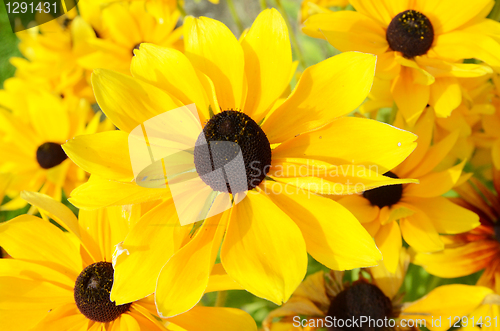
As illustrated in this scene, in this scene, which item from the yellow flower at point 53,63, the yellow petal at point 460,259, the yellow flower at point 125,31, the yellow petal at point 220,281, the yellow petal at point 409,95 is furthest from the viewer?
the yellow flower at point 53,63

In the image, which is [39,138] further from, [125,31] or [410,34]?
[410,34]

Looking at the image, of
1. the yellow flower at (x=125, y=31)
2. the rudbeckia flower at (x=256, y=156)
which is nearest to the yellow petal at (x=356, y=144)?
the rudbeckia flower at (x=256, y=156)

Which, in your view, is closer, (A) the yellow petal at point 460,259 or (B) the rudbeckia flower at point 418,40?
(B) the rudbeckia flower at point 418,40

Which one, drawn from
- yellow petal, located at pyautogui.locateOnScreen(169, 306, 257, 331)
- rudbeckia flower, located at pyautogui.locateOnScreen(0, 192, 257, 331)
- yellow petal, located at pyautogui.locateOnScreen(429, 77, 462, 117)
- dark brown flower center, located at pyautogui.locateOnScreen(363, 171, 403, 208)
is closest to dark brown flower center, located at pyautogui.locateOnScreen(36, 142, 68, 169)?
rudbeckia flower, located at pyautogui.locateOnScreen(0, 192, 257, 331)

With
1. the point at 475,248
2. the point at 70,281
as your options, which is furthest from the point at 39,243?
the point at 475,248

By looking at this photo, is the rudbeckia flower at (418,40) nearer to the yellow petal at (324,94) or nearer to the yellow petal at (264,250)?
the yellow petal at (324,94)
